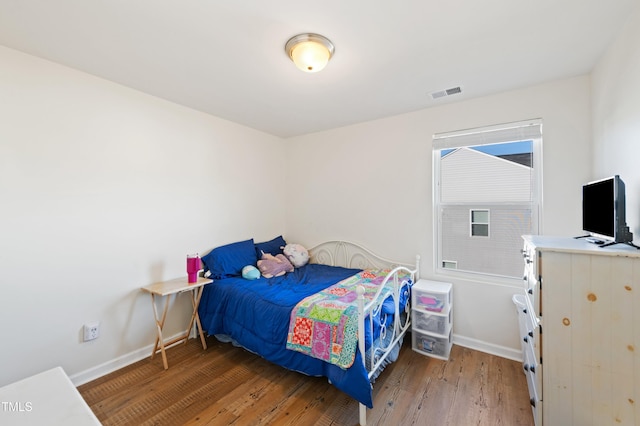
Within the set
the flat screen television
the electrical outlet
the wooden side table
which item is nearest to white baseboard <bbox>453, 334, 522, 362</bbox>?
the flat screen television

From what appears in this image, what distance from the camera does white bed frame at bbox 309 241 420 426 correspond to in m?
1.76

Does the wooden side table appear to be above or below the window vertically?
below

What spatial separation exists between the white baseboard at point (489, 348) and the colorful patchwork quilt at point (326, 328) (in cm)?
120

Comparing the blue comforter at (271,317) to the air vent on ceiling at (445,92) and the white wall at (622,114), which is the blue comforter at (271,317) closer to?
the white wall at (622,114)

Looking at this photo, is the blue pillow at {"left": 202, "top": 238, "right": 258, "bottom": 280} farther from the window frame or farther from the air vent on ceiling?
the air vent on ceiling

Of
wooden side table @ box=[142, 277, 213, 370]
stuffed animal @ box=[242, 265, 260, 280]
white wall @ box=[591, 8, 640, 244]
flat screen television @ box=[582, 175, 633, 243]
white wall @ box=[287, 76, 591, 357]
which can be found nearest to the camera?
flat screen television @ box=[582, 175, 633, 243]

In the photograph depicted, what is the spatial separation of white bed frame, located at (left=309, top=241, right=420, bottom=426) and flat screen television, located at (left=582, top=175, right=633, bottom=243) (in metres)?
1.26

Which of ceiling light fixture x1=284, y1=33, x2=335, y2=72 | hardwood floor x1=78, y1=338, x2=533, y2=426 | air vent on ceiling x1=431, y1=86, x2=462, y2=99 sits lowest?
hardwood floor x1=78, y1=338, x2=533, y2=426

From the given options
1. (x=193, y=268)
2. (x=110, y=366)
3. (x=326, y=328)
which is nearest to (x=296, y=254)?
(x=193, y=268)

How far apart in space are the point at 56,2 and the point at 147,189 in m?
1.45

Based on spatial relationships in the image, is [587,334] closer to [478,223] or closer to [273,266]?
[478,223]

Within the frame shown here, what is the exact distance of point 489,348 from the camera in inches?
100

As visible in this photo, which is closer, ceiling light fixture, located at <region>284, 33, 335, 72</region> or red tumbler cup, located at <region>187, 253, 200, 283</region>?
ceiling light fixture, located at <region>284, 33, 335, 72</region>

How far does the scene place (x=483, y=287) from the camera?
2.59m
